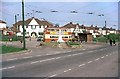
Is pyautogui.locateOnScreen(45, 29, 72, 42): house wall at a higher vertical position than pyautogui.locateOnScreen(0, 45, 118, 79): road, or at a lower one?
higher

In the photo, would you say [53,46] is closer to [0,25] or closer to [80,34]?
[80,34]

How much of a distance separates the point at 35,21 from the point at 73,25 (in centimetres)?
2644

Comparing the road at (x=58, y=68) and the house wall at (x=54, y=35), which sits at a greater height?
the house wall at (x=54, y=35)

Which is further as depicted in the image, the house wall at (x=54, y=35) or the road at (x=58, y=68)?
the house wall at (x=54, y=35)

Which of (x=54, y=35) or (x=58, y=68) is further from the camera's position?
(x=54, y=35)

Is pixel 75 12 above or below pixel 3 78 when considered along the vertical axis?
above

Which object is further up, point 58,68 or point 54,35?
point 54,35

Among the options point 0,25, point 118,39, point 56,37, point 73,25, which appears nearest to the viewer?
point 56,37

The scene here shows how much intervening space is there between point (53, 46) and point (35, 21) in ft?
311

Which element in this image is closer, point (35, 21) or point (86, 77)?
point (86, 77)

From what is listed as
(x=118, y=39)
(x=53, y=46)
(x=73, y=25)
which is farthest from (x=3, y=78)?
(x=73, y=25)

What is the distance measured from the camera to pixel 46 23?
534ft

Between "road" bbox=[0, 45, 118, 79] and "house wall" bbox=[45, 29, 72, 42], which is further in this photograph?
"house wall" bbox=[45, 29, 72, 42]

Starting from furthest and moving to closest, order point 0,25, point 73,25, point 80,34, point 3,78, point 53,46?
point 73,25 < point 0,25 < point 80,34 < point 53,46 < point 3,78
